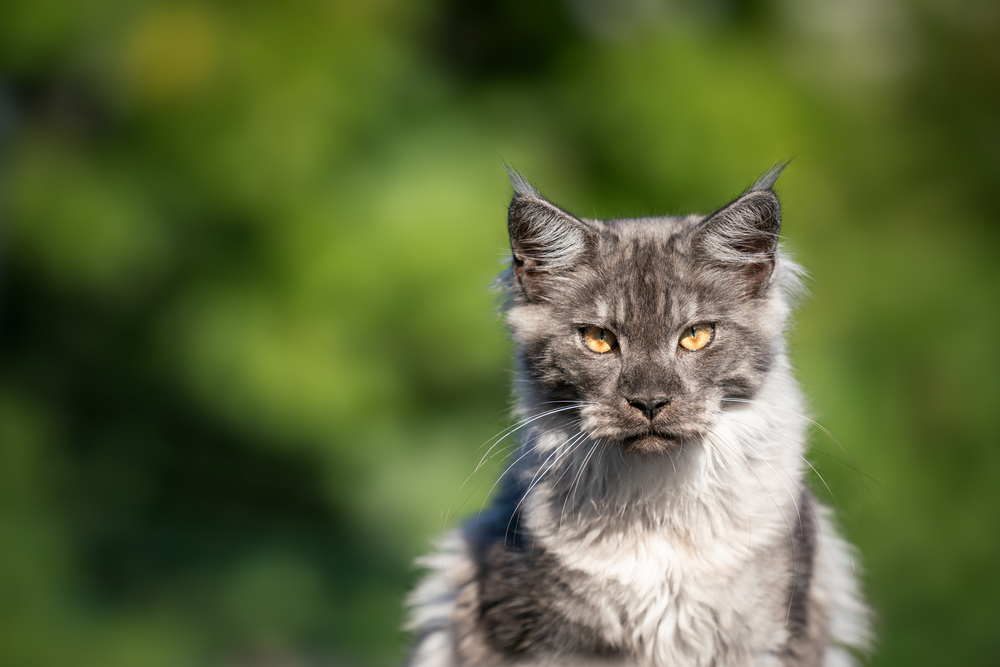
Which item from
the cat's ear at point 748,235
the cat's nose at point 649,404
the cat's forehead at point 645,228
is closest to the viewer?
the cat's nose at point 649,404

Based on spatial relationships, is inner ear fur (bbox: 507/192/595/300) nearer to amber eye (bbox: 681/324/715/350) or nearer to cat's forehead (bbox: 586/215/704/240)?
cat's forehead (bbox: 586/215/704/240)

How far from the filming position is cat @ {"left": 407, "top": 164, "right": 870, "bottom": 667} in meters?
1.92

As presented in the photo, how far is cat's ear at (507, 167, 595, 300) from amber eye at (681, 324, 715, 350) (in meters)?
0.34

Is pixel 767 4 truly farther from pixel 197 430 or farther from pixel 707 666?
pixel 197 430

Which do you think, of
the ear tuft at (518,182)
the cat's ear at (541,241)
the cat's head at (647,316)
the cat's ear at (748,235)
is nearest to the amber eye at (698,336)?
the cat's head at (647,316)

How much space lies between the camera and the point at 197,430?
4.91 meters

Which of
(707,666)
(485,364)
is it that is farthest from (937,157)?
(707,666)

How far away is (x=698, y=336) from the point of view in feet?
6.58

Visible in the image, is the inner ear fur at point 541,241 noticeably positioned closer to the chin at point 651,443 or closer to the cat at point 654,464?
the cat at point 654,464

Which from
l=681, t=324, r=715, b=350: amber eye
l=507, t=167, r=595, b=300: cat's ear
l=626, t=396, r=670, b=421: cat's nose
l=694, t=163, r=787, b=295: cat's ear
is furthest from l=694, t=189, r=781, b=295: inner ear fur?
l=626, t=396, r=670, b=421: cat's nose

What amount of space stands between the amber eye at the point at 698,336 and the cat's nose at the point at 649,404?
209 mm

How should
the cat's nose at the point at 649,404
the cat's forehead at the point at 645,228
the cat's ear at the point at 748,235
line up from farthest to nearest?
1. the cat's forehead at the point at 645,228
2. the cat's ear at the point at 748,235
3. the cat's nose at the point at 649,404

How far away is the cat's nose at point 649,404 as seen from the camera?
1835 mm

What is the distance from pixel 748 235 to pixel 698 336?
0.29m
